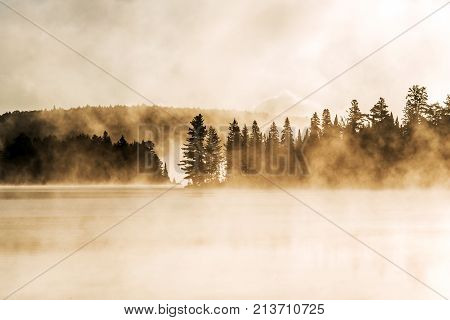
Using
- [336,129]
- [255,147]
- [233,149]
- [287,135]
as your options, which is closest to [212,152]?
[233,149]

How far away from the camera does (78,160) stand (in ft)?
141

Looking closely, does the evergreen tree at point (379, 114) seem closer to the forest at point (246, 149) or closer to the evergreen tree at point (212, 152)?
the forest at point (246, 149)

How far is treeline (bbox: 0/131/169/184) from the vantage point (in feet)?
136

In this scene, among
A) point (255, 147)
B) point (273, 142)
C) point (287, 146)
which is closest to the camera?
point (255, 147)

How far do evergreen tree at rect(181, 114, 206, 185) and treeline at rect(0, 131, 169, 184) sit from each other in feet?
21.6

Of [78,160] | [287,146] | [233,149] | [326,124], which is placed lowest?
[233,149]

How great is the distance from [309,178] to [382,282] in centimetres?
3319

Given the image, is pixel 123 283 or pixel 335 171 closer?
pixel 123 283

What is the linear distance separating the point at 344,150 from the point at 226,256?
30.7 meters

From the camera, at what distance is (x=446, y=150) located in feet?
125

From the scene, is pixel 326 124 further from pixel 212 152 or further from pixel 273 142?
pixel 212 152

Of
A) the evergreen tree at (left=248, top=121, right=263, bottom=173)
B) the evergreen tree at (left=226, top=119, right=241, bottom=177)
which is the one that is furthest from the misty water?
the evergreen tree at (left=248, top=121, right=263, bottom=173)
